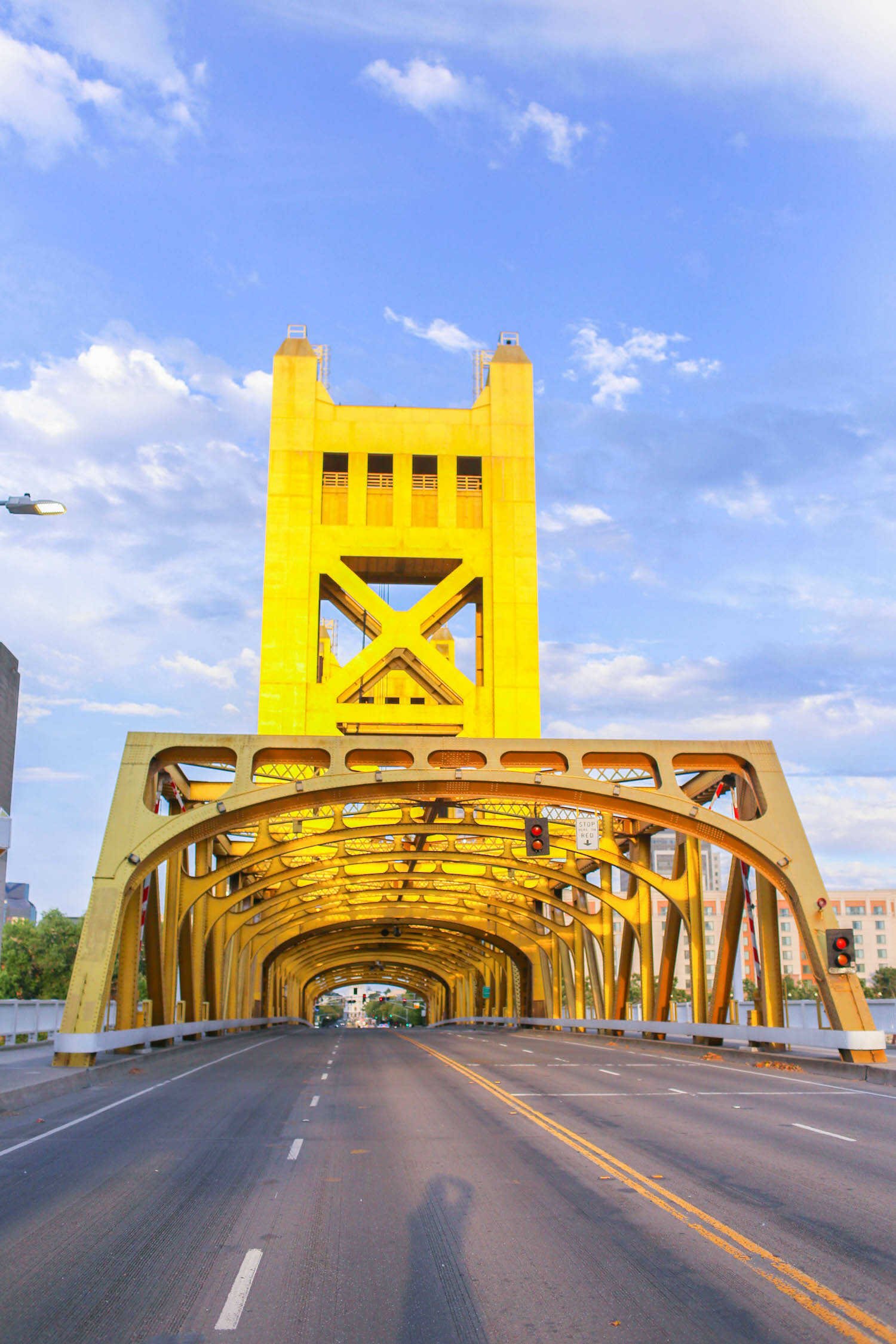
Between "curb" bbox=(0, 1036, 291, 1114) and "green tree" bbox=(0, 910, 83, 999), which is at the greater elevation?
"green tree" bbox=(0, 910, 83, 999)

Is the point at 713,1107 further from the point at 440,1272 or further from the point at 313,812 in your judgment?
the point at 313,812

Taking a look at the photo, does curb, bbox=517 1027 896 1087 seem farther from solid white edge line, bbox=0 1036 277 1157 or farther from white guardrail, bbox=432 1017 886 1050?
solid white edge line, bbox=0 1036 277 1157

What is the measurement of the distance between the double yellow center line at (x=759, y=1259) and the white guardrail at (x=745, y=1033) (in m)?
14.0

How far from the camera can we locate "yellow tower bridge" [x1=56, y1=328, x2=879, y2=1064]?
91.0 feet

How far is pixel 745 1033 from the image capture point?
3066 cm

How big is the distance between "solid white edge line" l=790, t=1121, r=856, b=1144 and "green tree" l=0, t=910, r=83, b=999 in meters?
72.4

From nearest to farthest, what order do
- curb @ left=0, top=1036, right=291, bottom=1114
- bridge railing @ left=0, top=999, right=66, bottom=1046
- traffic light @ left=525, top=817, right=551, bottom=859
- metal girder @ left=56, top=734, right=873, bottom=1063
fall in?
curb @ left=0, top=1036, right=291, bottom=1114 → traffic light @ left=525, top=817, right=551, bottom=859 → metal girder @ left=56, top=734, right=873, bottom=1063 → bridge railing @ left=0, top=999, right=66, bottom=1046

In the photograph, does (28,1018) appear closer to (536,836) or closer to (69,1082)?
(69,1082)

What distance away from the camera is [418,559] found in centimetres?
4409

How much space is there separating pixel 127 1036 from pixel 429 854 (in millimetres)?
17641

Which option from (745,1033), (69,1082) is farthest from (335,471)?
(69,1082)

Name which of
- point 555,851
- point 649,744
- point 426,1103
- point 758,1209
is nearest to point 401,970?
point 555,851

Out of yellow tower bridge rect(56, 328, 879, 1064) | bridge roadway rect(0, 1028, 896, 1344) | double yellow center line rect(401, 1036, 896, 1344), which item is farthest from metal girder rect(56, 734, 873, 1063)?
double yellow center line rect(401, 1036, 896, 1344)

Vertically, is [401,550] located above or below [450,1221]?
above
